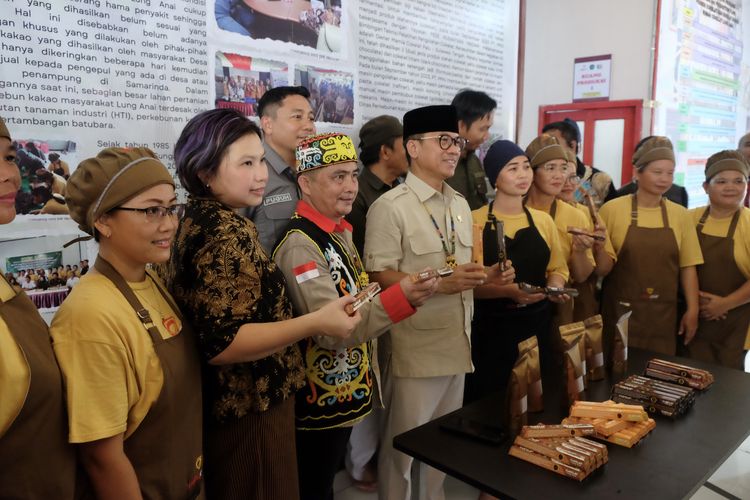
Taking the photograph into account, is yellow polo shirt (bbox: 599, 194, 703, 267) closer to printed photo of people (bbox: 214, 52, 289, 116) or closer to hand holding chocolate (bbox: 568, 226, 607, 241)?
hand holding chocolate (bbox: 568, 226, 607, 241)

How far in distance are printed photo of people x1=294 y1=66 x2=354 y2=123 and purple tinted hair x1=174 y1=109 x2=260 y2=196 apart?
1160mm

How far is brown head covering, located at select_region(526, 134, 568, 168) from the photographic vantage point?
2761mm

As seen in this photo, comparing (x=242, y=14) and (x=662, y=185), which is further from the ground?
(x=242, y=14)

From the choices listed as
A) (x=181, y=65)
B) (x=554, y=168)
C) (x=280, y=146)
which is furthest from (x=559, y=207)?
(x=181, y=65)

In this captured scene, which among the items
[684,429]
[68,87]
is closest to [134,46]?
[68,87]

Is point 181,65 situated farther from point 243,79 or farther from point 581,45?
point 581,45

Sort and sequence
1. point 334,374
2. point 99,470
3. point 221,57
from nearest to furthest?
1. point 99,470
2. point 334,374
3. point 221,57

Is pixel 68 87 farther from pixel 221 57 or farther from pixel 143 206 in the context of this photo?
pixel 143 206

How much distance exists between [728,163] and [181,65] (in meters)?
2.81

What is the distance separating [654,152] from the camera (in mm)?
2908

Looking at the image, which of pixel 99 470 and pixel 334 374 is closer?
pixel 99 470

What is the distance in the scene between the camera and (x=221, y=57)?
220 cm

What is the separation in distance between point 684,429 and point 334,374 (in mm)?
1056

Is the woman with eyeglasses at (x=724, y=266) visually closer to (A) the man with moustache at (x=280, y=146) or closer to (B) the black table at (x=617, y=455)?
(B) the black table at (x=617, y=455)
